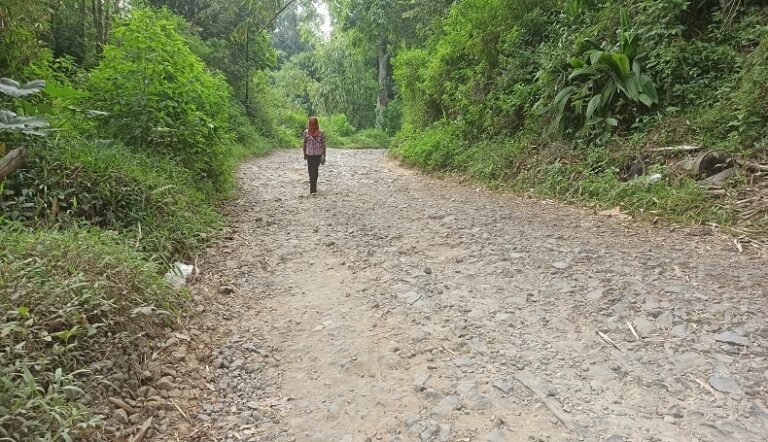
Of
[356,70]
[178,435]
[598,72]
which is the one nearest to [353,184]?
[598,72]

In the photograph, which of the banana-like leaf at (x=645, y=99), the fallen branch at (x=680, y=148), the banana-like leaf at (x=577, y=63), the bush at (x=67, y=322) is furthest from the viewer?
the banana-like leaf at (x=577, y=63)

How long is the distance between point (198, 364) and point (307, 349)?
707 mm

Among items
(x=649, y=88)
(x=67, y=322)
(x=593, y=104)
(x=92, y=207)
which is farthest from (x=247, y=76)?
(x=67, y=322)

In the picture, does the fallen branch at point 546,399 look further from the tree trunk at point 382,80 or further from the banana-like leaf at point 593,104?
the tree trunk at point 382,80

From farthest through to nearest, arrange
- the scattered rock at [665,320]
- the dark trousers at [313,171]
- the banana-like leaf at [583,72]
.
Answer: the dark trousers at [313,171]
the banana-like leaf at [583,72]
the scattered rock at [665,320]

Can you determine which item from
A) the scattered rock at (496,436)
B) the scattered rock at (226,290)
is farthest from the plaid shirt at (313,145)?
the scattered rock at (496,436)

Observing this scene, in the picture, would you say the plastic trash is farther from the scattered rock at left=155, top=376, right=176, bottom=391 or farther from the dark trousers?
the dark trousers

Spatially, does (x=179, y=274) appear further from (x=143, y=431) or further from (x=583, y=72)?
(x=583, y=72)

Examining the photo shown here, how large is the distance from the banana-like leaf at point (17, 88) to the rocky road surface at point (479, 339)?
89.1 inches

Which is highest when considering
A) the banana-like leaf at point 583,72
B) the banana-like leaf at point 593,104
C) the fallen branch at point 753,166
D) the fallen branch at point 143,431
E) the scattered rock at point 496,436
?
the banana-like leaf at point 583,72

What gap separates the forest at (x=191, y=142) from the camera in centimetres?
282

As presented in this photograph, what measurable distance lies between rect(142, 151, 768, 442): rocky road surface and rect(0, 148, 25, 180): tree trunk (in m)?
1.79

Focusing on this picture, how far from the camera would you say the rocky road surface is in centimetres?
249

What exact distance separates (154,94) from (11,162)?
2571mm
